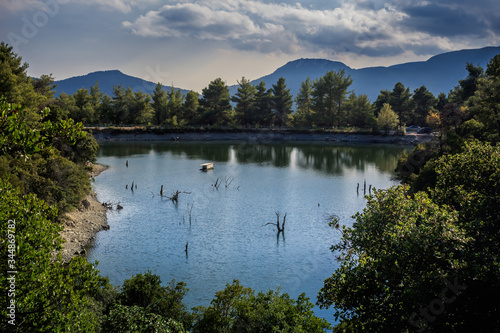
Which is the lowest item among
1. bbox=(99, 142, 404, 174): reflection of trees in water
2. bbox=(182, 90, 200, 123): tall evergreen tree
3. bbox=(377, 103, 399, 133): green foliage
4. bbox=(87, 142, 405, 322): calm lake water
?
bbox=(87, 142, 405, 322): calm lake water

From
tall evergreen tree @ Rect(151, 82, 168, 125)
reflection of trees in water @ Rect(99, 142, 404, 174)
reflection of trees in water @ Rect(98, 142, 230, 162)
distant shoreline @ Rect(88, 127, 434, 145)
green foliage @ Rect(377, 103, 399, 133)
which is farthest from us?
tall evergreen tree @ Rect(151, 82, 168, 125)

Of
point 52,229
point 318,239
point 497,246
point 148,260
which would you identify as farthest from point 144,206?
point 497,246

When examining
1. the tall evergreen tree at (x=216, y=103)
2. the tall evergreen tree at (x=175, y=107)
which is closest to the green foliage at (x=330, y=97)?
the tall evergreen tree at (x=216, y=103)

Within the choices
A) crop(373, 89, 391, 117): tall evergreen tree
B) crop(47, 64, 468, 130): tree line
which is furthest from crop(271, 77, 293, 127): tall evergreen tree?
crop(373, 89, 391, 117): tall evergreen tree

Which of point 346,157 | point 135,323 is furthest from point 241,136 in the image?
point 135,323

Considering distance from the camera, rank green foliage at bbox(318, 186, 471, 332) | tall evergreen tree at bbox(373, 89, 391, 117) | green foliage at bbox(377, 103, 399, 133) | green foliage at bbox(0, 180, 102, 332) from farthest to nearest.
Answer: tall evergreen tree at bbox(373, 89, 391, 117)
green foliage at bbox(377, 103, 399, 133)
green foliage at bbox(318, 186, 471, 332)
green foliage at bbox(0, 180, 102, 332)

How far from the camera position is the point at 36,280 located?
1018 centimetres

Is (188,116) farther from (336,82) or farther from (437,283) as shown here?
(437,283)

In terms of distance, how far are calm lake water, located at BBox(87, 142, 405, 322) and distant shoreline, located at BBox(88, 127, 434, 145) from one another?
35.7 metres

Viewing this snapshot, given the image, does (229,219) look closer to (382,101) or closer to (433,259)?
(433,259)

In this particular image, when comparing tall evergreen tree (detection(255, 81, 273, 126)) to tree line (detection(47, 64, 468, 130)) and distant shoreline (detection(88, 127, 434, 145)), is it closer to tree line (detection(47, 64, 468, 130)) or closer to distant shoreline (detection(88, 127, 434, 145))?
tree line (detection(47, 64, 468, 130))

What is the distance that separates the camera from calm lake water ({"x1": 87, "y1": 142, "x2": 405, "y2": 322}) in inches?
1007

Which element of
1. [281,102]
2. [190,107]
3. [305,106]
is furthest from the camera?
[305,106]

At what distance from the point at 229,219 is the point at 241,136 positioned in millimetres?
82868
